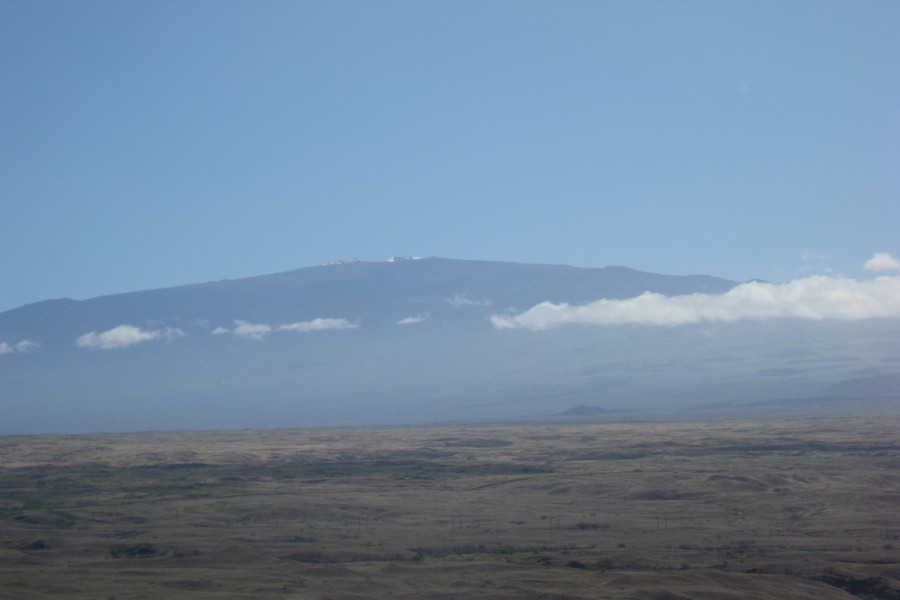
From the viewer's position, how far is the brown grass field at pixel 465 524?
34000mm

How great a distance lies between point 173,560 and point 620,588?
17307mm

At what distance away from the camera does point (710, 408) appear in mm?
197500

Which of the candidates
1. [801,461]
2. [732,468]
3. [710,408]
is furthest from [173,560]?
[710,408]

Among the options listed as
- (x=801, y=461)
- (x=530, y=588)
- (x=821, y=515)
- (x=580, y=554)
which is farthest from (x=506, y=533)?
(x=801, y=461)

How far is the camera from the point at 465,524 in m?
47.8

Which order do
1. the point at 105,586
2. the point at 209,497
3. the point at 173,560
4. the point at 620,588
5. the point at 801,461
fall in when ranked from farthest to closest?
the point at 801,461
the point at 209,497
the point at 173,560
the point at 105,586
the point at 620,588

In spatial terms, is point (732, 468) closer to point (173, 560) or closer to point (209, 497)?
point (209, 497)

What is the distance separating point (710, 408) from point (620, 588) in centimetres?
17150

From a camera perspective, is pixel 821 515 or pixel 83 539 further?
pixel 821 515

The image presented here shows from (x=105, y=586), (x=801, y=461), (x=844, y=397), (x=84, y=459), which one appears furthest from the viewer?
(x=844, y=397)

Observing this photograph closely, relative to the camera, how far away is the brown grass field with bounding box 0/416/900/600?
34.0 m

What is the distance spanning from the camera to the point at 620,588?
106 feet

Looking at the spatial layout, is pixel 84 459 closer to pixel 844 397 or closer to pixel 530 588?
pixel 530 588

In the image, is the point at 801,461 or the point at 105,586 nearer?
the point at 105,586
